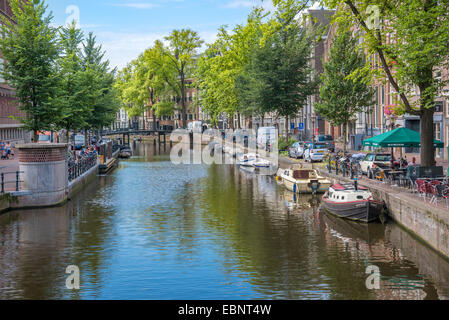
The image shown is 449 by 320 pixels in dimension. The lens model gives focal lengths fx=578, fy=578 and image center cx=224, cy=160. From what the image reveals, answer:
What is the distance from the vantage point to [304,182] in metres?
38.1

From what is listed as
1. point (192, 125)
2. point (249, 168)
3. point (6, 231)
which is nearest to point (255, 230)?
point (6, 231)

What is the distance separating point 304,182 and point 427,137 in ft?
36.3

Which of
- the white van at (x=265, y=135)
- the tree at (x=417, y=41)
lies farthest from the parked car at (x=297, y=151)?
the tree at (x=417, y=41)

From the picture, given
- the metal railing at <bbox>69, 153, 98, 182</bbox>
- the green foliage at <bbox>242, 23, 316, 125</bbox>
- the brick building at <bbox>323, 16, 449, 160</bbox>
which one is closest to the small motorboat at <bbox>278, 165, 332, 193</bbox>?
the brick building at <bbox>323, 16, 449, 160</bbox>

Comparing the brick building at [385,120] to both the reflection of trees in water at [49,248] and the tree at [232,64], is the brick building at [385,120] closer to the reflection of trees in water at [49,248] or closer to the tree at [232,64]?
the tree at [232,64]

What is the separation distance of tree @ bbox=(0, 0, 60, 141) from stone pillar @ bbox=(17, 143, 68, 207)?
9.77 metres

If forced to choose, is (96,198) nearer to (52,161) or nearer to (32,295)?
(52,161)

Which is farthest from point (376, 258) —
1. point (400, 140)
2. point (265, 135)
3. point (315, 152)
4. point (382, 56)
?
point (265, 135)

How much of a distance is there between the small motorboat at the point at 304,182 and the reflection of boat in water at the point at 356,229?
8549 mm

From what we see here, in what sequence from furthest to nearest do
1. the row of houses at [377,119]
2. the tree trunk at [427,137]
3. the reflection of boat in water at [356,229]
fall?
the row of houses at [377,119] < the tree trunk at [427,137] < the reflection of boat in water at [356,229]

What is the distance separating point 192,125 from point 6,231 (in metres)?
104

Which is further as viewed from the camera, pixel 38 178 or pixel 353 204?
pixel 38 178

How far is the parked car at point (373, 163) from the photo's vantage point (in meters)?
35.6

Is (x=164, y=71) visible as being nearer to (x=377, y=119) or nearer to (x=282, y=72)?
(x=282, y=72)
